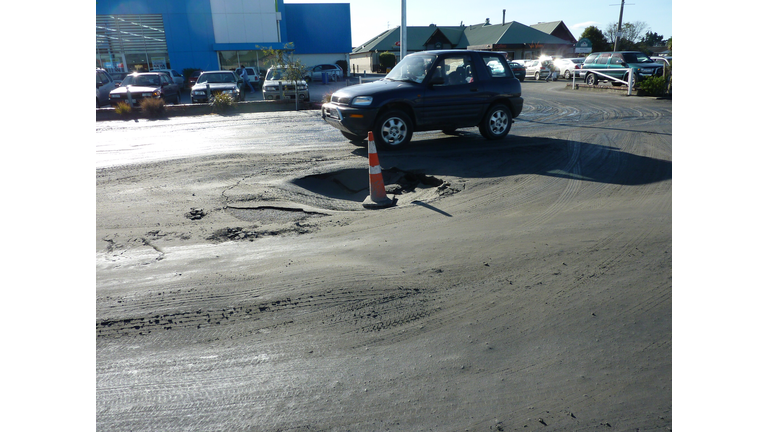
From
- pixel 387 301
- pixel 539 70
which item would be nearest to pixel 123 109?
pixel 387 301

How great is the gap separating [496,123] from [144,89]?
13.9m

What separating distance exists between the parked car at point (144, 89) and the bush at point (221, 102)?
7.02 ft

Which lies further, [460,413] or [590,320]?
[590,320]

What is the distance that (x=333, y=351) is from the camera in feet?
9.84

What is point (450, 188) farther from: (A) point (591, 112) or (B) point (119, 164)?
(A) point (591, 112)

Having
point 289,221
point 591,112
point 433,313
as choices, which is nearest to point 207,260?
point 289,221

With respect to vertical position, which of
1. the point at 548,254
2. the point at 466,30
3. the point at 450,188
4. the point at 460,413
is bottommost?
the point at 460,413

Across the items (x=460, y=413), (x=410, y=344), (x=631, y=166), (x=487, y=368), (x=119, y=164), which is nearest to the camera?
(x=460, y=413)

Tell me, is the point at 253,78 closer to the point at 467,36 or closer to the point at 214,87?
the point at 214,87

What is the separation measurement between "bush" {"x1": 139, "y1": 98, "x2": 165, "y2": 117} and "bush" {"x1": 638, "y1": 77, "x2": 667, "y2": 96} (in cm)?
1913

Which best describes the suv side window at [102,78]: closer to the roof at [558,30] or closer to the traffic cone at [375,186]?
the traffic cone at [375,186]

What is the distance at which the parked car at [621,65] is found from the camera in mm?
23922

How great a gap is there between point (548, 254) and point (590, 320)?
1174mm

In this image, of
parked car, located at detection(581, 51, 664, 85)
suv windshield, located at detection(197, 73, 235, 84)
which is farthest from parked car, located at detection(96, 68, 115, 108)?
parked car, located at detection(581, 51, 664, 85)
